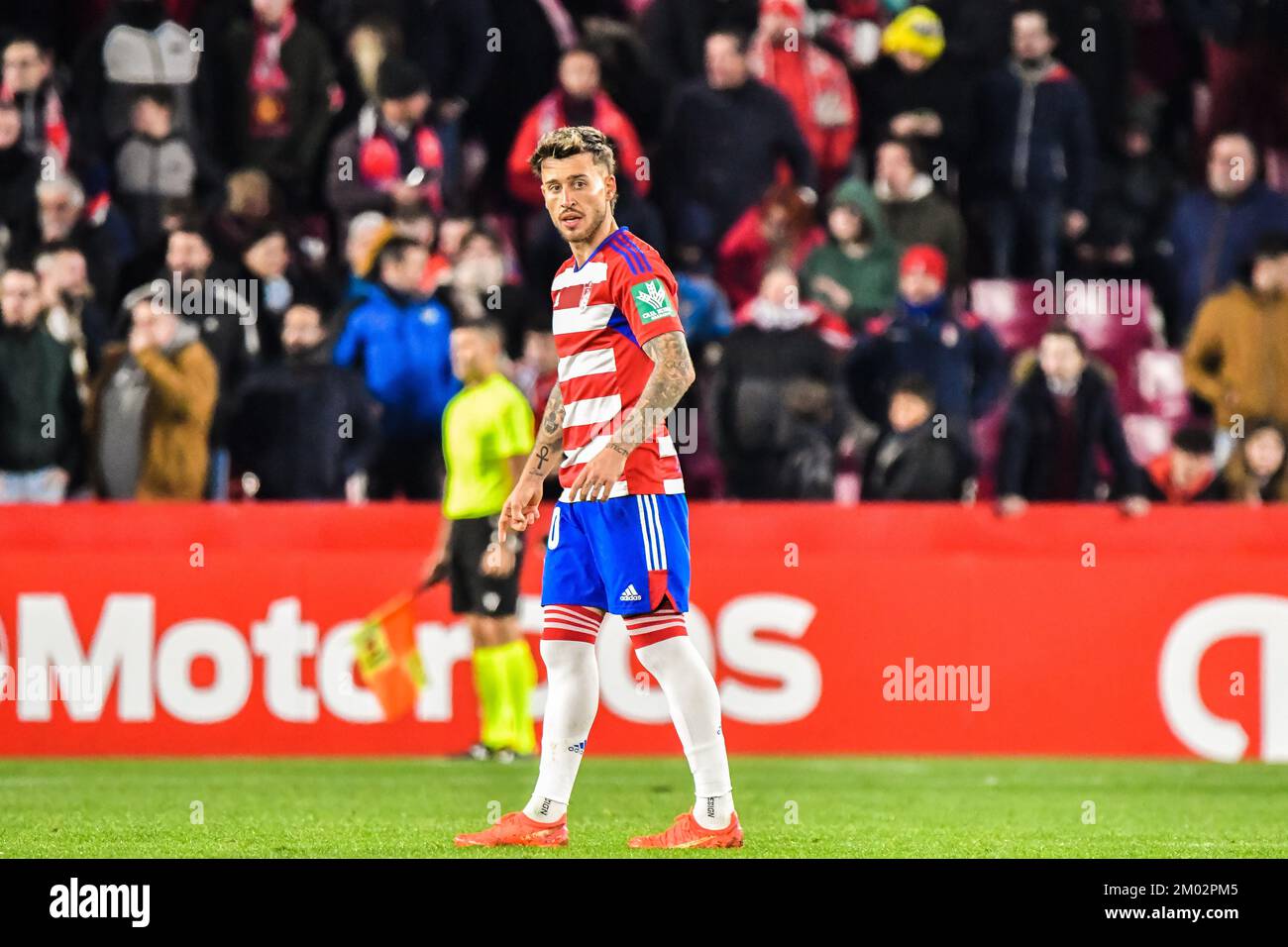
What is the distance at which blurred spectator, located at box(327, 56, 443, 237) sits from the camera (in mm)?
13266

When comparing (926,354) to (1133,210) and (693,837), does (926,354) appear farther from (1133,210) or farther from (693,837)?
(693,837)

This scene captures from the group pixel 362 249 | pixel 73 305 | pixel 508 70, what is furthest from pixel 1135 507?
pixel 73 305

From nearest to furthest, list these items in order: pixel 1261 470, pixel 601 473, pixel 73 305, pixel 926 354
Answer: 1. pixel 601 473
2. pixel 1261 470
3. pixel 926 354
4. pixel 73 305

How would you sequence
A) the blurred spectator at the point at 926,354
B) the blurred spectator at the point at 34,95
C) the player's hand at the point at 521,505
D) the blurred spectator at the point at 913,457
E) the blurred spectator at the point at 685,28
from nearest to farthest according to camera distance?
1. the player's hand at the point at 521,505
2. the blurred spectator at the point at 913,457
3. the blurred spectator at the point at 926,354
4. the blurred spectator at the point at 34,95
5. the blurred spectator at the point at 685,28

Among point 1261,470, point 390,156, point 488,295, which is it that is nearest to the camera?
point 1261,470

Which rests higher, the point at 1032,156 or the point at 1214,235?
the point at 1032,156

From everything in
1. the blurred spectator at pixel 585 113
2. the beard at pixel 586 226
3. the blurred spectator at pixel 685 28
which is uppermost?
the blurred spectator at pixel 685 28

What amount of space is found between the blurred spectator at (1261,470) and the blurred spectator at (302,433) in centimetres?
472

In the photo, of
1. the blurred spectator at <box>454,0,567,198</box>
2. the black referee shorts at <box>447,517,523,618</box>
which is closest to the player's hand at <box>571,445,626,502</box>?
the black referee shorts at <box>447,517,523,618</box>

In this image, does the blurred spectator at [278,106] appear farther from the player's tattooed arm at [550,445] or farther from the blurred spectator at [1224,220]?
the player's tattooed arm at [550,445]

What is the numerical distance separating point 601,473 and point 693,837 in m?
1.15

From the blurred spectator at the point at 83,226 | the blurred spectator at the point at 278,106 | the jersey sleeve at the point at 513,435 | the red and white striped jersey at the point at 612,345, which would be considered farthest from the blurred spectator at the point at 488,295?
the red and white striped jersey at the point at 612,345

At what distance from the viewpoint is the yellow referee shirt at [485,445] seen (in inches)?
423

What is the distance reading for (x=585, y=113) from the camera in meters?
13.2
